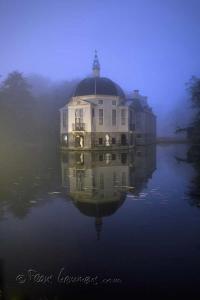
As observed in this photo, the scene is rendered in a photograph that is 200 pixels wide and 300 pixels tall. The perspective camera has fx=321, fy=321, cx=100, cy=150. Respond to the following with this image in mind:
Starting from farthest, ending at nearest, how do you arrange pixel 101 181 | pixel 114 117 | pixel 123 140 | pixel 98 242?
1. pixel 123 140
2. pixel 114 117
3. pixel 101 181
4. pixel 98 242

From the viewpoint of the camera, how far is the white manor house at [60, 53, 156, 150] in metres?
40.1

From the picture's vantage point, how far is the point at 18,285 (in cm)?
444

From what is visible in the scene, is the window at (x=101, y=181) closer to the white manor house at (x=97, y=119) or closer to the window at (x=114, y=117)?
the white manor house at (x=97, y=119)

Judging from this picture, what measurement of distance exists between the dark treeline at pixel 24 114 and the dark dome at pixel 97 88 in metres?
8.22

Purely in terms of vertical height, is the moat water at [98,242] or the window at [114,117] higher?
the window at [114,117]

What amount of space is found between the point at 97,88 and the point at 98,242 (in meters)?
37.3

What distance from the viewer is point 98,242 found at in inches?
236

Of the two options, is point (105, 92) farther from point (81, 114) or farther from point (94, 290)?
point (94, 290)

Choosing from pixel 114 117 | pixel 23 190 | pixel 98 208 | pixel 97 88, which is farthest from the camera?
pixel 114 117

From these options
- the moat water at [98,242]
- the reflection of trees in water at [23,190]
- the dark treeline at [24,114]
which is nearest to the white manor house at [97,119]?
the dark treeline at [24,114]

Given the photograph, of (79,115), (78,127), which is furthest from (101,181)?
(79,115)

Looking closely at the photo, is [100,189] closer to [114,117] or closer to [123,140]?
[114,117]

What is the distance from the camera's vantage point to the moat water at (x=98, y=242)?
4.44 meters

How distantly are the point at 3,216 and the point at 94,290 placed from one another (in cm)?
432
